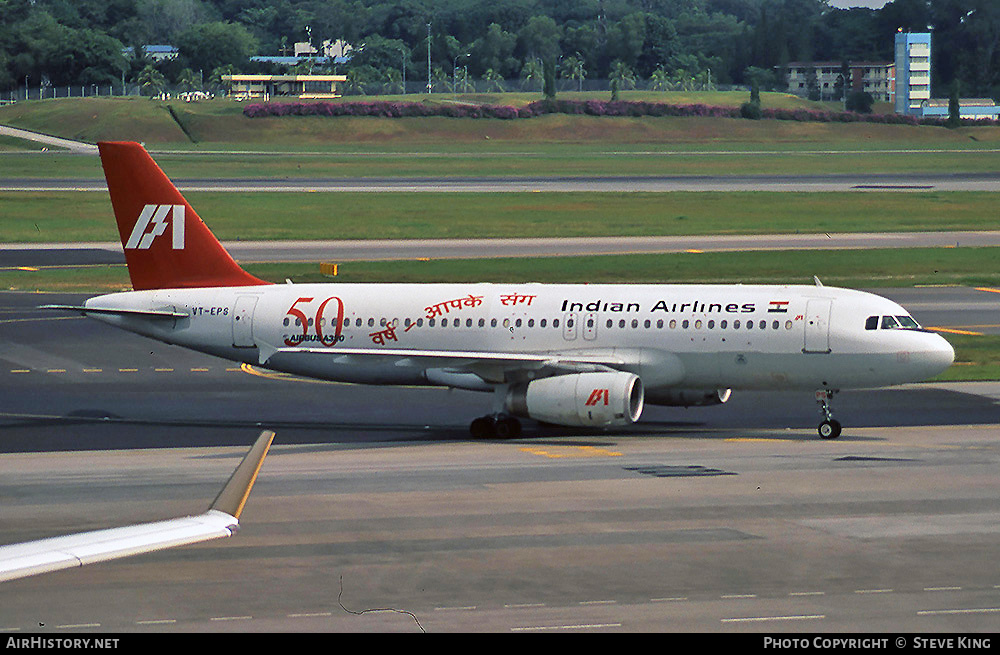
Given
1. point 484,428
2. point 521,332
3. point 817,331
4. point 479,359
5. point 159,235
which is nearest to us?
point 817,331

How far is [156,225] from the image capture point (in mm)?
49156

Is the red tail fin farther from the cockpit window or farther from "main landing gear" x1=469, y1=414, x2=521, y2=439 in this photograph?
the cockpit window

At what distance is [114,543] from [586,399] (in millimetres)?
26809

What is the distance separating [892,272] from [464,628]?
66.3 m

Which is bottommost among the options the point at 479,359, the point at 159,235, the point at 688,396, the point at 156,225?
the point at 688,396

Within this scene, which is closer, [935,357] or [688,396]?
[935,357]

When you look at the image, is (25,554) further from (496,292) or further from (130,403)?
(130,403)

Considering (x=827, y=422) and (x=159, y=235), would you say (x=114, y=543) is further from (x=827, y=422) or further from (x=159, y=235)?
(x=159, y=235)

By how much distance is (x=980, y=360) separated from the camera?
58312 mm

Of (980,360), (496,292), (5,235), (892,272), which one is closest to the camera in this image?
(496,292)

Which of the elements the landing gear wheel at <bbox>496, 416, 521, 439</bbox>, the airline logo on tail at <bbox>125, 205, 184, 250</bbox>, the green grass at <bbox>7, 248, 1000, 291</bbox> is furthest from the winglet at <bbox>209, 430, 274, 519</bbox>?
the green grass at <bbox>7, 248, 1000, 291</bbox>

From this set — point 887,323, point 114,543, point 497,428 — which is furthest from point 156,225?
point 114,543
